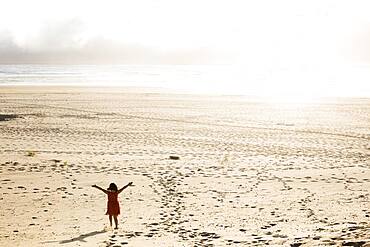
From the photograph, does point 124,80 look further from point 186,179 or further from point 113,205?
point 113,205

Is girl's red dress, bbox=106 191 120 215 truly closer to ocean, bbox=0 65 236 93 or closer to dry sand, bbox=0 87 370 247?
dry sand, bbox=0 87 370 247

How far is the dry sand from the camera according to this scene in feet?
33.8

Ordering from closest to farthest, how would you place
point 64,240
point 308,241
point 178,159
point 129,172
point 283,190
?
1. point 308,241
2. point 64,240
3. point 283,190
4. point 129,172
5. point 178,159

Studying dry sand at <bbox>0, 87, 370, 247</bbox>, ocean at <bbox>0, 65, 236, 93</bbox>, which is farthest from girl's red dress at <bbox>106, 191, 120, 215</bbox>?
ocean at <bbox>0, 65, 236, 93</bbox>

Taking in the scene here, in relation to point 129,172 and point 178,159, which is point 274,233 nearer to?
point 129,172

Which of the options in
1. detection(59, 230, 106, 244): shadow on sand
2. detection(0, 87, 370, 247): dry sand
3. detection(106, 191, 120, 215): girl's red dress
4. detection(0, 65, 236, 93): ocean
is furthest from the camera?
detection(0, 65, 236, 93): ocean

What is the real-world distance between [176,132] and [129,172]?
938 cm

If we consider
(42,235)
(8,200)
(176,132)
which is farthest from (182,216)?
(176,132)

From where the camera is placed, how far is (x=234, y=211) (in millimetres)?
12234

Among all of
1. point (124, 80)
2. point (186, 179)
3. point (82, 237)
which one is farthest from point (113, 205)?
point (124, 80)

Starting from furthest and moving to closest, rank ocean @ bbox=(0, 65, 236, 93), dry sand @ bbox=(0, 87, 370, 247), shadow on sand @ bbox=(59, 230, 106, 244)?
ocean @ bbox=(0, 65, 236, 93) → dry sand @ bbox=(0, 87, 370, 247) → shadow on sand @ bbox=(59, 230, 106, 244)

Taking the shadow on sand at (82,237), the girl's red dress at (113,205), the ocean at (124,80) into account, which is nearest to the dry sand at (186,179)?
the shadow on sand at (82,237)

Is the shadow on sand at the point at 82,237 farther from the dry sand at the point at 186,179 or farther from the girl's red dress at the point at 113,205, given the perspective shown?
the girl's red dress at the point at 113,205

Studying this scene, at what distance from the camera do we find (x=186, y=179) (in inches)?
613
